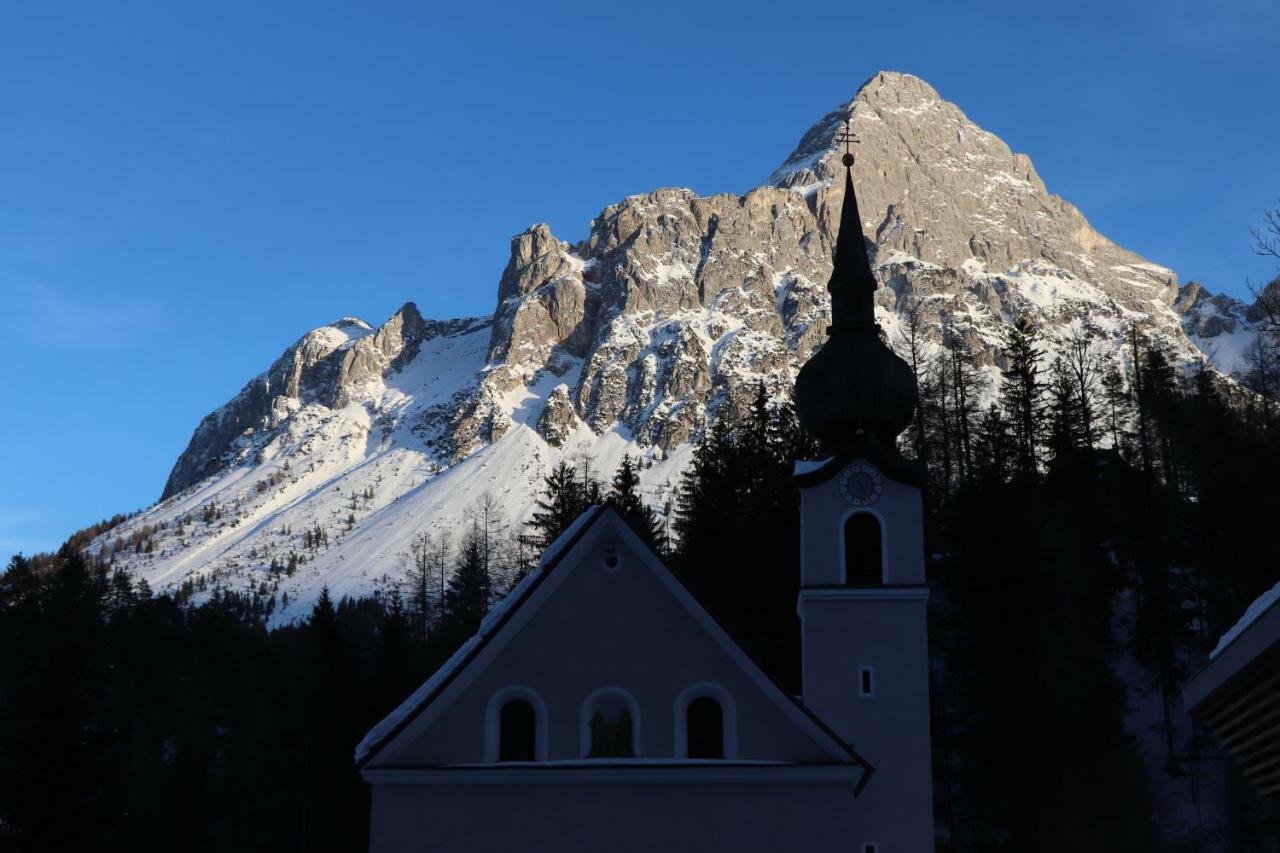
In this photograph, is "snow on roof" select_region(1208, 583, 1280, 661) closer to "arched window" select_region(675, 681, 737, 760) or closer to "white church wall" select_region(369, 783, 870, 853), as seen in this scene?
"white church wall" select_region(369, 783, 870, 853)

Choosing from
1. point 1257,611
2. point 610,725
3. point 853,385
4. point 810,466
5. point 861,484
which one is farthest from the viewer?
point 853,385

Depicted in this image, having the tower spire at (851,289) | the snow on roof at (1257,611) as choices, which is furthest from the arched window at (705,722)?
the tower spire at (851,289)

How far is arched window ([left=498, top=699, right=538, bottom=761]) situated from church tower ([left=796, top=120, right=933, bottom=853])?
12.0 meters

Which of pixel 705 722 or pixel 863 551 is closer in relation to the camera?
pixel 705 722

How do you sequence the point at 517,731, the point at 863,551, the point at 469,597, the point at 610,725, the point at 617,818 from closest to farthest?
1. the point at 617,818
2. the point at 517,731
3. the point at 610,725
4. the point at 863,551
5. the point at 469,597

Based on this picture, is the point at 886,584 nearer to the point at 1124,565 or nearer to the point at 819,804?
the point at 819,804

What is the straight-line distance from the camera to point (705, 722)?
19.5 metres

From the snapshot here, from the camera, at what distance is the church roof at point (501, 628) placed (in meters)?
18.9

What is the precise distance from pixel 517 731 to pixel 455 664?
1297 millimetres

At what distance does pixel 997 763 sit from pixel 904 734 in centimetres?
791

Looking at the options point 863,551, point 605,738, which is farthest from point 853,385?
point 605,738

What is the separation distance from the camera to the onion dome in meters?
33.1

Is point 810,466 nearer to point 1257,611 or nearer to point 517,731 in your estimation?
point 517,731

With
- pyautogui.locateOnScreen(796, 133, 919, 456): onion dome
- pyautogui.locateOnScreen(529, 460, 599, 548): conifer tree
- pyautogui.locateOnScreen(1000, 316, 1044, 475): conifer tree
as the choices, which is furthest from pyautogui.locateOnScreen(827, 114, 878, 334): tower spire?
pyautogui.locateOnScreen(529, 460, 599, 548): conifer tree
